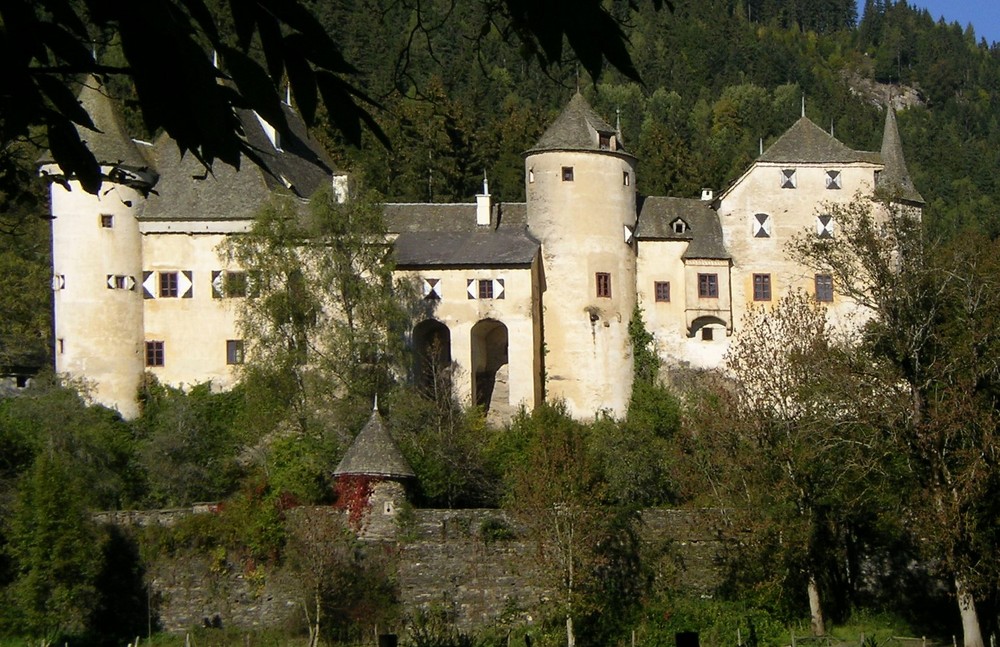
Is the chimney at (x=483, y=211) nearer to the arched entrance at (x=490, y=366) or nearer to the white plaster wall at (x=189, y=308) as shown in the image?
the arched entrance at (x=490, y=366)

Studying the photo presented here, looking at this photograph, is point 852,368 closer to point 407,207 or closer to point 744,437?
point 744,437

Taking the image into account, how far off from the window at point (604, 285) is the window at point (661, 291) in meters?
1.83

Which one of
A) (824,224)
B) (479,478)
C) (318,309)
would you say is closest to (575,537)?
(479,478)

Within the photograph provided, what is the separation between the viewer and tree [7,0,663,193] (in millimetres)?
4168

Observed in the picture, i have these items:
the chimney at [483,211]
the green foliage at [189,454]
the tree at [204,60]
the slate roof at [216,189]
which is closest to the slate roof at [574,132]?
the chimney at [483,211]

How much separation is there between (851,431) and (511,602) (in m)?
8.11

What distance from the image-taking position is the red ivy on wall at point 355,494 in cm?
3531

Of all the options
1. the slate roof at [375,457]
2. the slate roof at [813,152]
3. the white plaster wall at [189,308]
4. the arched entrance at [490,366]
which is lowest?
the slate roof at [375,457]

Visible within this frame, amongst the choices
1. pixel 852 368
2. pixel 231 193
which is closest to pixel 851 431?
pixel 852 368

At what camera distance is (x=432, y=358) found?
4478 cm

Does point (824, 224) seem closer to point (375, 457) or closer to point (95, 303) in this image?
point (375, 457)

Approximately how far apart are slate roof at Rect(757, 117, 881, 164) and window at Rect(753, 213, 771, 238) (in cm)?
173

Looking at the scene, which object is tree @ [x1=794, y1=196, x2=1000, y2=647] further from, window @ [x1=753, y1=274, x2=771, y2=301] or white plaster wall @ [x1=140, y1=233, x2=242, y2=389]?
white plaster wall @ [x1=140, y1=233, x2=242, y2=389]

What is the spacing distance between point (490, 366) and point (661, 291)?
5673 millimetres
